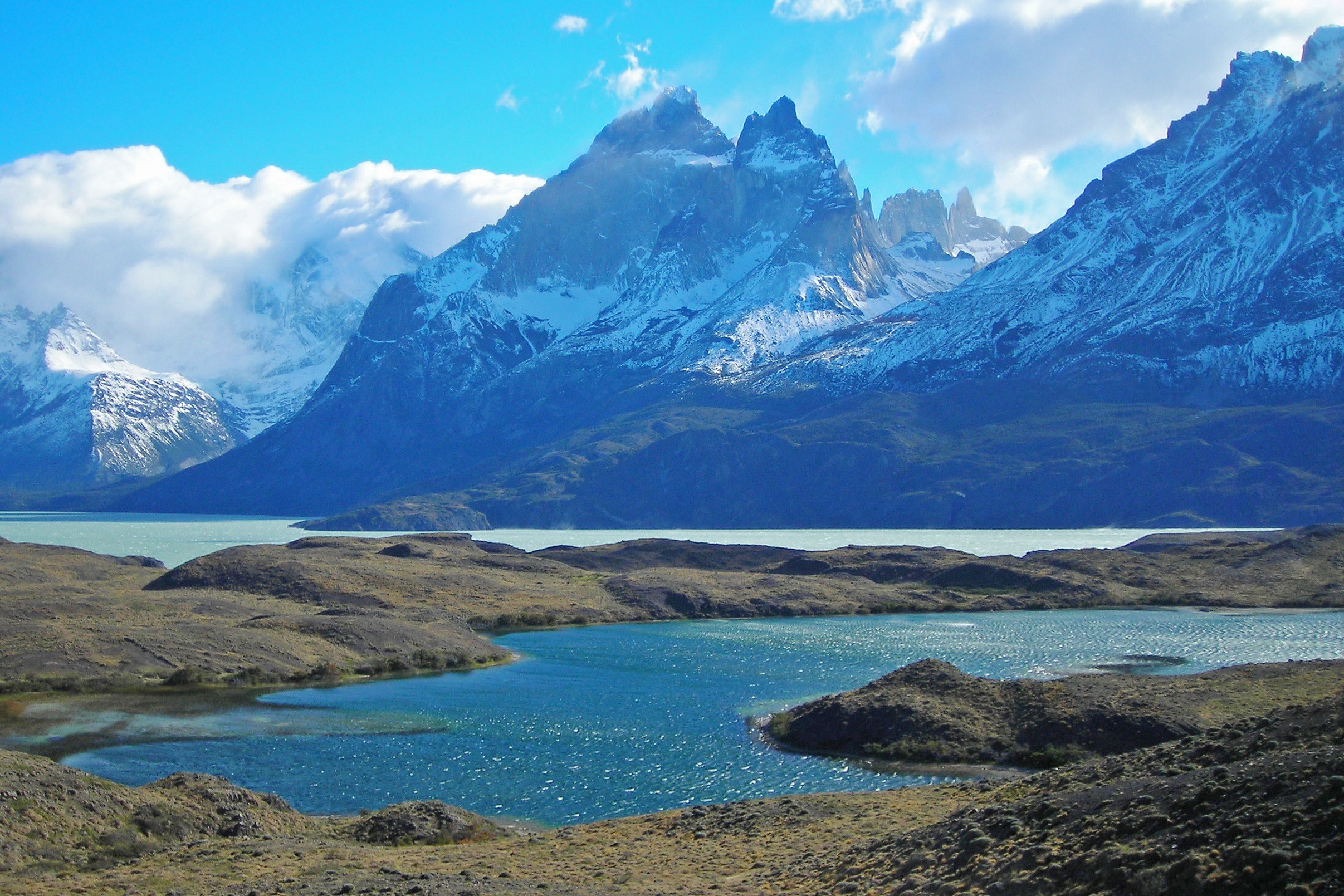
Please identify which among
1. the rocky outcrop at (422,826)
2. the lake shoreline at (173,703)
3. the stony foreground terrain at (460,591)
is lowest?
the rocky outcrop at (422,826)

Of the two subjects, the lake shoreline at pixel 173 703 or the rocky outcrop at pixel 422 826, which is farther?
the lake shoreline at pixel 173 703

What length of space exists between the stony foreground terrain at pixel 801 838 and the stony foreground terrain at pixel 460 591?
38.1 m

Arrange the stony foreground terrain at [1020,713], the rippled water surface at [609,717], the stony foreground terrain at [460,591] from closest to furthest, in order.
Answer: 1. the rippled water surface at [609,717]
2. the stony foreground terrain at [1020,713]
3. the stony foreground terrain at [460,591]

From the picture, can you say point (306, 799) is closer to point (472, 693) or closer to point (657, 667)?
point (472, 693)

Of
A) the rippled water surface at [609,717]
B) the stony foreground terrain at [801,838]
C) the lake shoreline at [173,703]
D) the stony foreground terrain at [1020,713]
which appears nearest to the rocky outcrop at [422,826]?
the stony foreground terrain at [801,838]

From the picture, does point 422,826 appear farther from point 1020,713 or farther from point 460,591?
point 460,591

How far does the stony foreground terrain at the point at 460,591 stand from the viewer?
80625mm

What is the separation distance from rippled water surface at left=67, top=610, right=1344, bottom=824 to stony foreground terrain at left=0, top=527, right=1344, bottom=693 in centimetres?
849

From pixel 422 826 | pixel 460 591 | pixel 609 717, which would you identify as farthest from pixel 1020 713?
pixel 460 591

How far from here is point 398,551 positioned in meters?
158

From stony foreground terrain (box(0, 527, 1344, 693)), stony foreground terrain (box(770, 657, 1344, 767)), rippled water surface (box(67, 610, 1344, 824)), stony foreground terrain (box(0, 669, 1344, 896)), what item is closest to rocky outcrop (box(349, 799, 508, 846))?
stony foreground terrain (box(0, 669, 1344, 896))

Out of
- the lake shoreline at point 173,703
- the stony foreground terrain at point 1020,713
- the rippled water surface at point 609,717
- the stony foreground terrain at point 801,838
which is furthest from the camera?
the stony foreground terrain at point 1020,713

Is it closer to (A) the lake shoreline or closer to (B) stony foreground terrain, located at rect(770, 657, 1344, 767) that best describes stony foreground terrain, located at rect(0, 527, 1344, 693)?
(A) the lake shoreline

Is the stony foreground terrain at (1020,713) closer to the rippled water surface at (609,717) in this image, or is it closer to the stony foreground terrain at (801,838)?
the rippled water surface at (609,717)
